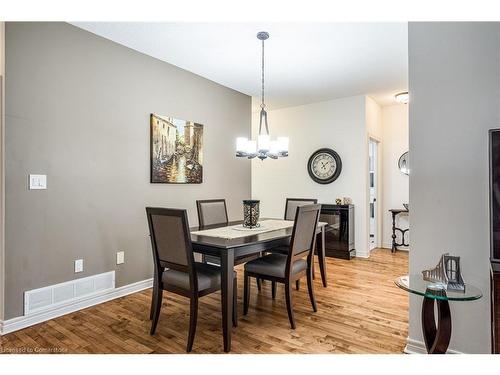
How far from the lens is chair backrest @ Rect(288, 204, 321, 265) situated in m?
2.51

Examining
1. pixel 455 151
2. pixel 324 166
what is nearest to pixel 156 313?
pixel 455 151

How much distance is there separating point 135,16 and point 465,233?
2.10 metres

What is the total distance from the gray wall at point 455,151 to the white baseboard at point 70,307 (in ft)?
8.58

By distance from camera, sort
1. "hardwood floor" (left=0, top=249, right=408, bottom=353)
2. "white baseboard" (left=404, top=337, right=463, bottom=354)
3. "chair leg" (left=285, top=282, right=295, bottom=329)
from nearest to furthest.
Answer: "white baseboard" (left=404, top=337, right=463, bottom=354) → "hardwood floor" (left=0, top=249, right=408, bottom=353) → "chair leg" (left=285, top=282, right=295, bottom=329)

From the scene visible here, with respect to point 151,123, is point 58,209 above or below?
below

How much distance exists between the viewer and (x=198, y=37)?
3.01 metres

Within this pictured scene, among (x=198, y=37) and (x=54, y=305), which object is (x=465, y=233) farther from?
(x=54, y=305)

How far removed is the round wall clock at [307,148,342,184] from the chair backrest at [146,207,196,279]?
353 cm

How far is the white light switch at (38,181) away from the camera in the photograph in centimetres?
252

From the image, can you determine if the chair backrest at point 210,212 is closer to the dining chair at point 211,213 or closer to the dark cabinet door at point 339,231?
the dining chair at point 211,213

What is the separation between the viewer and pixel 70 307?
275 centimetres

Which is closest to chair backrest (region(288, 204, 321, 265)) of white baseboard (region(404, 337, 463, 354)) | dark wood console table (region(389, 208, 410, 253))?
white baseboard (region(404, 337, 463, 354))

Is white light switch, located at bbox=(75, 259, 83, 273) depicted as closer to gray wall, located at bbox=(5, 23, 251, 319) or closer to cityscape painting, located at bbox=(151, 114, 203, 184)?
gray wall, located at bbox=(5, 23, 251, 319)
